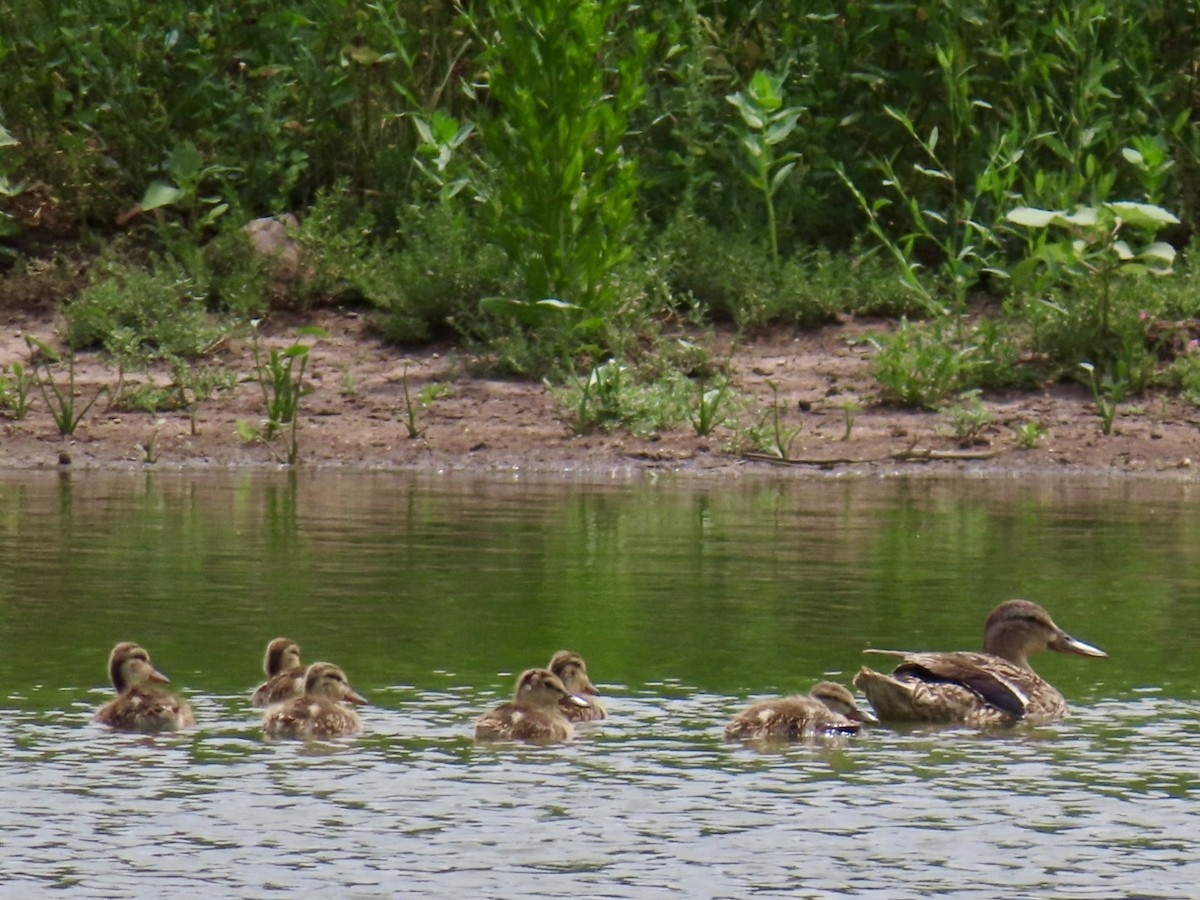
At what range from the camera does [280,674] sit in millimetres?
8273

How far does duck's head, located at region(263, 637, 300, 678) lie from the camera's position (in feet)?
27.8

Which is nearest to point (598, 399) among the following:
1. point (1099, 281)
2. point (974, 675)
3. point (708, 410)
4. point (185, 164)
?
point (708, 410)

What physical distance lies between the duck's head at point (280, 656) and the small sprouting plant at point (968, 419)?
27.3 feet

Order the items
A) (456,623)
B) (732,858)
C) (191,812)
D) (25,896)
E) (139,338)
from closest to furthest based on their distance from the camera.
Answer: (25,896) → (732,858) → (191,812) → (456,623) → (139,338)

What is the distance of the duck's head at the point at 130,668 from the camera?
8117mm

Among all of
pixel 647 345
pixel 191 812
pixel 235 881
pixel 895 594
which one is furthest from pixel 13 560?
pixel 647 345

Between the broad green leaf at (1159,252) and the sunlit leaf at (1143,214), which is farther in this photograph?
the broad green leaf at (1159,252)

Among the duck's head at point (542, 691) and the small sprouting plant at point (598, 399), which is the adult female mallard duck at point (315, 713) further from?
the small sprouting plant at point (598, 399)

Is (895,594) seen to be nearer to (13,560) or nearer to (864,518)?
(864,518)

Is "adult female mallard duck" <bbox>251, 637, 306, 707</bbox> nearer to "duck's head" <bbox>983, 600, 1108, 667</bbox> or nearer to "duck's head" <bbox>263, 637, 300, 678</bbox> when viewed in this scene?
"duck's head" <bbox>263, 637, 300, 678</bbox>

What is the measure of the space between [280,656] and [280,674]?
0.76ft

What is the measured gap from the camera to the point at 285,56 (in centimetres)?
1953

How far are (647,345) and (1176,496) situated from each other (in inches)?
173

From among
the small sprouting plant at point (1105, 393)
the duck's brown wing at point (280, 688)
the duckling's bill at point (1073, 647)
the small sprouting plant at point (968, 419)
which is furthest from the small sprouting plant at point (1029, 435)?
the duck's brown wing at point (280, 688)
